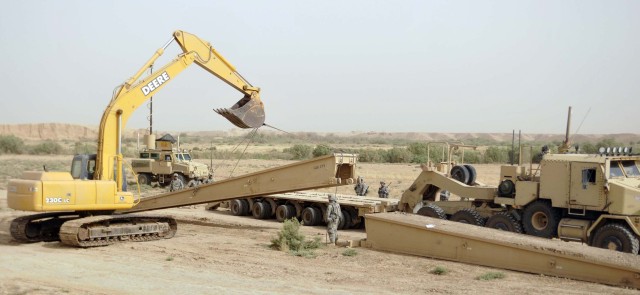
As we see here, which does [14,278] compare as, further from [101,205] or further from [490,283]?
[490,283]

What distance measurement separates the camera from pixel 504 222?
17172mm

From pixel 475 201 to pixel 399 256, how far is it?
4.45 metres

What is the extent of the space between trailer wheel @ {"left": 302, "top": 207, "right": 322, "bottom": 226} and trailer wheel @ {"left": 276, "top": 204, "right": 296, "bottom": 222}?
826 mm

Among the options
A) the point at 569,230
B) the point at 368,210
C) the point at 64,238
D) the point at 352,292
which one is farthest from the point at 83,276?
the point at 569,230

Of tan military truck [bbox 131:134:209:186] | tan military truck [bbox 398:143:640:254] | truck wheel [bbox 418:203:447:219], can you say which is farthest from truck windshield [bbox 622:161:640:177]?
tan military truck [bbox 131:134:209:186]

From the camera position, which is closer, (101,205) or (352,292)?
(352,292)

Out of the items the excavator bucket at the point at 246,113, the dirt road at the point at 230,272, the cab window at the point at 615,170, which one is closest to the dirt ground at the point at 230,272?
the dirt road at the point at 230,272

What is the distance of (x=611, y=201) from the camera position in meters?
15.2

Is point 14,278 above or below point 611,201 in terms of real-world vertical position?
below

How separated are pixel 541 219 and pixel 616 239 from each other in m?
2.14

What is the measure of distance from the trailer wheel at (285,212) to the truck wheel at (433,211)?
519 cm

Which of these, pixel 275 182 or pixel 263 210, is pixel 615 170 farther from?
pixel 263 210

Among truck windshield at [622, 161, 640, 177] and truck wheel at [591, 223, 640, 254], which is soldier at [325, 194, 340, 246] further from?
truck windshield at [622, 161, 640, 177]

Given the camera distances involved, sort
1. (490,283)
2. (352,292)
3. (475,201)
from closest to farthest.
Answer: (352,292) < (490,283) < (475,201)
